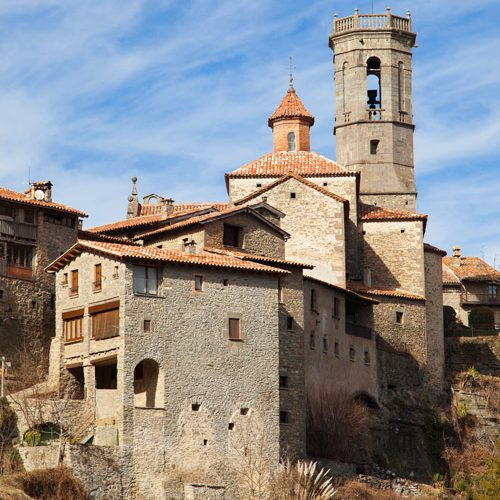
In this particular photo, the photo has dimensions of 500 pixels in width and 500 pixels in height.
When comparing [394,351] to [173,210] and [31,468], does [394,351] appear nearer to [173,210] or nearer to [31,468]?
[173,210]

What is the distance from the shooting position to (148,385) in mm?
65125

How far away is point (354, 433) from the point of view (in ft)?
246

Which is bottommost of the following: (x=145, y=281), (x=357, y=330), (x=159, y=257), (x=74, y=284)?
(x=357, y=330)

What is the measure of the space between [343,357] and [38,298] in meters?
16.0

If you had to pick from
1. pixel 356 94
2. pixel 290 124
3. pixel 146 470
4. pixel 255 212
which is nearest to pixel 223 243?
pixel 255 212

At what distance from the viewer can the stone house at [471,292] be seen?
105500mm

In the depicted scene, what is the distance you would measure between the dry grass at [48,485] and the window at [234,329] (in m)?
10.0

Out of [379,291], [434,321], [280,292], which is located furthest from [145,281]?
[434,321]

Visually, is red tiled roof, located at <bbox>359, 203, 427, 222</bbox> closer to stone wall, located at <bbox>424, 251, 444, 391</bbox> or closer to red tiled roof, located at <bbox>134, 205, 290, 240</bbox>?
stone wall, located at <bbox>424, 251, 444, 391</bbox>

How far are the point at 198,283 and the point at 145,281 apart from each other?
261cm

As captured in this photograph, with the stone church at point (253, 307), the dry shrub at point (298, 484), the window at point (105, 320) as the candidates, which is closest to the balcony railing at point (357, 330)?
the stone church at point (253, 307)

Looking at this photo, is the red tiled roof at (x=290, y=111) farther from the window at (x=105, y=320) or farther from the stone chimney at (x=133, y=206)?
the window at (x=105, y=320)

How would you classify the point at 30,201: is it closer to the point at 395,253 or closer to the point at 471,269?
the point at 395,253

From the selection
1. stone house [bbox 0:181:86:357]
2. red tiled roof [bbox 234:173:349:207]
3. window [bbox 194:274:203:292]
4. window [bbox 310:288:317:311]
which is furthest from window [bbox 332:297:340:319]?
stone house [bbox 0:181:86:357]
